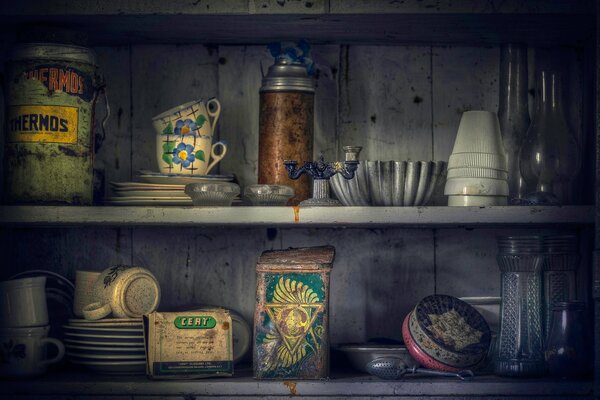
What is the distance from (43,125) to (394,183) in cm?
73

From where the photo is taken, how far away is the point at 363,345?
1.94m

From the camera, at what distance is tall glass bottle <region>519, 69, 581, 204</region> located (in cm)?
190

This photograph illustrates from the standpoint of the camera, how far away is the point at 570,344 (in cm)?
181

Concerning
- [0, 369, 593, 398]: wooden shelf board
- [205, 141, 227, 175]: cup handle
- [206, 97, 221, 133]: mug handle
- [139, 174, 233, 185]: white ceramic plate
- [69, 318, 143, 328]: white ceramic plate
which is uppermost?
[206, 97, 221, 133]: mug handle

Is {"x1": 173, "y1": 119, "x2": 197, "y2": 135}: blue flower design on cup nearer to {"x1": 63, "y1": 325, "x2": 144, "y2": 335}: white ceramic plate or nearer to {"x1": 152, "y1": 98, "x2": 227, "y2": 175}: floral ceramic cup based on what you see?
{"x1": 152, "y1": 98, "x2": 227, "y2": 175}: floral ceramic cup

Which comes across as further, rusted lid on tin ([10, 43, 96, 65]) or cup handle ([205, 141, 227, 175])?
cup handle ([205, 141, 227, 175])

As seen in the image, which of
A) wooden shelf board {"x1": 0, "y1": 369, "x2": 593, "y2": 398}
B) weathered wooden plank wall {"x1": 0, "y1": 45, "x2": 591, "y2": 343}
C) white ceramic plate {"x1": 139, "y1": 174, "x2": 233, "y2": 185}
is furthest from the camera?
weathered wooden plank wall {"x1": 0, "y1": 45, "x2": 591, "y2": 343}

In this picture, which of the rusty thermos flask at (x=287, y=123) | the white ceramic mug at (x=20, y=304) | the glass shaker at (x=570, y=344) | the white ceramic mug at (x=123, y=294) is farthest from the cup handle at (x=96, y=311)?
the glass shaker at (x=570, y=344)

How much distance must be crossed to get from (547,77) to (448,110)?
256 mm

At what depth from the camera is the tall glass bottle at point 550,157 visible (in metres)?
Answer: 1.90

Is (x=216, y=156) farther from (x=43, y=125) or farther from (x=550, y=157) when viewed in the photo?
(x=550, y=157)

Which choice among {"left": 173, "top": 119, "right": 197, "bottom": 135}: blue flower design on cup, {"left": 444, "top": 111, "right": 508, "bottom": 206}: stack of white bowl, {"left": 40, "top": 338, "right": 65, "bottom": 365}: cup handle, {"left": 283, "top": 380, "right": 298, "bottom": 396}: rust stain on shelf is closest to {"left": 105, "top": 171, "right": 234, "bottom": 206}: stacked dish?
{"left": 173, "top": 119, "right": 197, "bottom": 135}: blue flower design on cup

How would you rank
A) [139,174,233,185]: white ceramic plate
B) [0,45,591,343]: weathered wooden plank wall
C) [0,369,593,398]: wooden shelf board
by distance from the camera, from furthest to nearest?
[0,45,591,343]: weathered wooden plank wall → [139,174,233,185]: white ceramic plate → [0,369,593,398]: wooden shelf board

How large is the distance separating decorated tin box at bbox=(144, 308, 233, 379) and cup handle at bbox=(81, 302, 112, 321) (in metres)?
0.09
